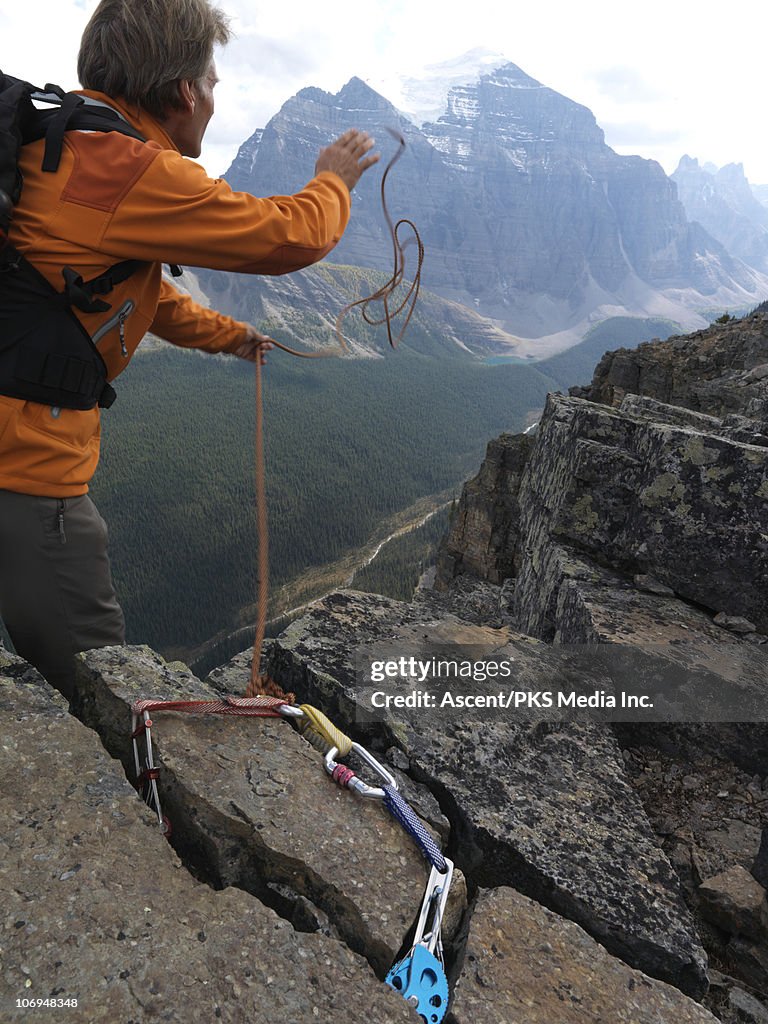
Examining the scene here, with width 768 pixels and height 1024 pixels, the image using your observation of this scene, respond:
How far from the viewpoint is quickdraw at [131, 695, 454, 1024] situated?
8.83 ft

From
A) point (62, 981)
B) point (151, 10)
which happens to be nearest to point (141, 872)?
point (62, 981)

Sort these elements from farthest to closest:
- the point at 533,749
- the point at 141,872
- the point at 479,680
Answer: the point at 479,680 < the point at 533,749 < the point at 141,872

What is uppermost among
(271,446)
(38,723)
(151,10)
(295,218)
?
(151,10)

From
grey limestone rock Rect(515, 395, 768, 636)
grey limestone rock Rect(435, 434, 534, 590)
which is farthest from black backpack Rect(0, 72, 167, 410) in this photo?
grey limestone rock Rect(435, 434, 534, 590)

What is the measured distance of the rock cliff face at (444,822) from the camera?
2580 mm

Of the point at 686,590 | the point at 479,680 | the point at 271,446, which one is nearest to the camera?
the point at 479,680

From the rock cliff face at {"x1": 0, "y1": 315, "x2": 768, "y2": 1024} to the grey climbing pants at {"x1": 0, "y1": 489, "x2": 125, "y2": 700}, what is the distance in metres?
0.35

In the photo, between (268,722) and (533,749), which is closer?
(268,722)

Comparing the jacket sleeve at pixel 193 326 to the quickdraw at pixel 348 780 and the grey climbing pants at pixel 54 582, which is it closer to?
the quickdraw at pixel 348 780

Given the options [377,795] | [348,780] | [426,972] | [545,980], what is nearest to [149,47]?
[348,780]

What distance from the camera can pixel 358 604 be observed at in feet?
19.2

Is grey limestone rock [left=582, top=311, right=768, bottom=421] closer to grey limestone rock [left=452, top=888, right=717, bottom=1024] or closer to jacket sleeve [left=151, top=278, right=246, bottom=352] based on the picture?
jacket sleeve [left=151, top=278, right=246, bottom=352]

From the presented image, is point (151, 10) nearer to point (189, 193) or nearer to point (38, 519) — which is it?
point (189, 193)

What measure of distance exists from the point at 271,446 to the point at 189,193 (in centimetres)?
19369
